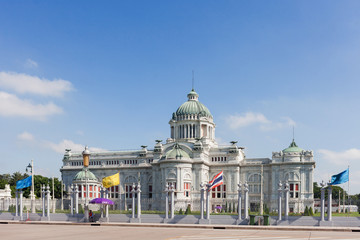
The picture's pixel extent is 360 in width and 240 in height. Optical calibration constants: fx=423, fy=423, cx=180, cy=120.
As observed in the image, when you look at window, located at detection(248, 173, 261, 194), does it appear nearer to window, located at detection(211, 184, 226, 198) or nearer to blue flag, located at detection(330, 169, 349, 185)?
window, located at detection(211, 184, 226, 198)

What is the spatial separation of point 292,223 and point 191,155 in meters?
55.7

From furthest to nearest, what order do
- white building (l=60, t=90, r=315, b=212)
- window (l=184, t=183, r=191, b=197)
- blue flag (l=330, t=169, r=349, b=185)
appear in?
window (l=184, t=183, r=191, b=197) < white building (l=60, t=90, r=315, b=212) < blue flag (l=330, t=169, r=349, b=185)

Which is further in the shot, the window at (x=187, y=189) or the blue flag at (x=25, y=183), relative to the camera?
the window at (x=187, y=189)

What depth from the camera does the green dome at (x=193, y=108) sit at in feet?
379

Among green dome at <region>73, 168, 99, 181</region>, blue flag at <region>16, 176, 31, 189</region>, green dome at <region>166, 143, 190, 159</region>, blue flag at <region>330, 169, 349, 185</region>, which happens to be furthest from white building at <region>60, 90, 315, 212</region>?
blue flag at <region>16, 176, 31, 189</region>

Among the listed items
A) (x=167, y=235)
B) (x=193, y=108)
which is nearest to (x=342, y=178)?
(x=167, y=235)

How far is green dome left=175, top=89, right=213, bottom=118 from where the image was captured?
379 ft

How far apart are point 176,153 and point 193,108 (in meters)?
18.1

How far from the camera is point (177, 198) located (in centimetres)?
9875

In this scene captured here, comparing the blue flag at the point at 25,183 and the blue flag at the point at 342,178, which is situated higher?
the blue flag at the point at 342,178

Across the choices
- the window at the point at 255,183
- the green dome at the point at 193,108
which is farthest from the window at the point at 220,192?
the green dome at the point at 193,108

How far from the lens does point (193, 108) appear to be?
116000mm

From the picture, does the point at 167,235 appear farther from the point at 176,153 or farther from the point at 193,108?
the point at 193,108

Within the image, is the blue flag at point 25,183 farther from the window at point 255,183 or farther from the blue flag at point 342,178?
the window at point 255,183
